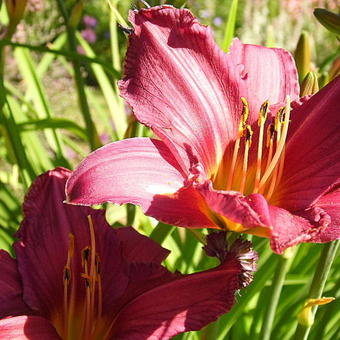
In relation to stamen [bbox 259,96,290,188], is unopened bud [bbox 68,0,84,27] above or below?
above

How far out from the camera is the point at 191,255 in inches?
43.6

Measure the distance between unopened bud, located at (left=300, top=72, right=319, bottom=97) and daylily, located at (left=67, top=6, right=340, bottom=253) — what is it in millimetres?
21

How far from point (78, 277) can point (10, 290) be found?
72mm

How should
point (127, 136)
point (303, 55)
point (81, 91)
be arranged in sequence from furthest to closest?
point (81, 91)
point (127, 136)
point (303, 55)

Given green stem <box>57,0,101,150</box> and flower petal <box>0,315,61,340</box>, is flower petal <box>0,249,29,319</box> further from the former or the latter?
green stem <box>57,0,101,150</box>

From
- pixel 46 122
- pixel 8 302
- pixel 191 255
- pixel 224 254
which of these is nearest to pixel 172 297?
pixel 224 254

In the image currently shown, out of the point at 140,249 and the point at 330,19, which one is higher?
the point at 330,19

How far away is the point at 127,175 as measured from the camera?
0.51 m

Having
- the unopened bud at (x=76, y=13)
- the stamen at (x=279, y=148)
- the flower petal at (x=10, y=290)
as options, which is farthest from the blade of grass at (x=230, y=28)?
the flower petal at (x=10, y=290)

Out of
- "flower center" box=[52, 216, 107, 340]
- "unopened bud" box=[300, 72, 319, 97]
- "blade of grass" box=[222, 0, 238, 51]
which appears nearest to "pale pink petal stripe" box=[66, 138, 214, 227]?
"flower center" box=[52, 216, 107, 340]

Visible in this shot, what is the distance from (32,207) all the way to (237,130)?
238 mm

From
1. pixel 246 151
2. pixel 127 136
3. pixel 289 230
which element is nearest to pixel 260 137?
pixel 246 151

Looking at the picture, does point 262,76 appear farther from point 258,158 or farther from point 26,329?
point 26,329

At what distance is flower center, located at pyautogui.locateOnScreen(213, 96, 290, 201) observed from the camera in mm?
587
